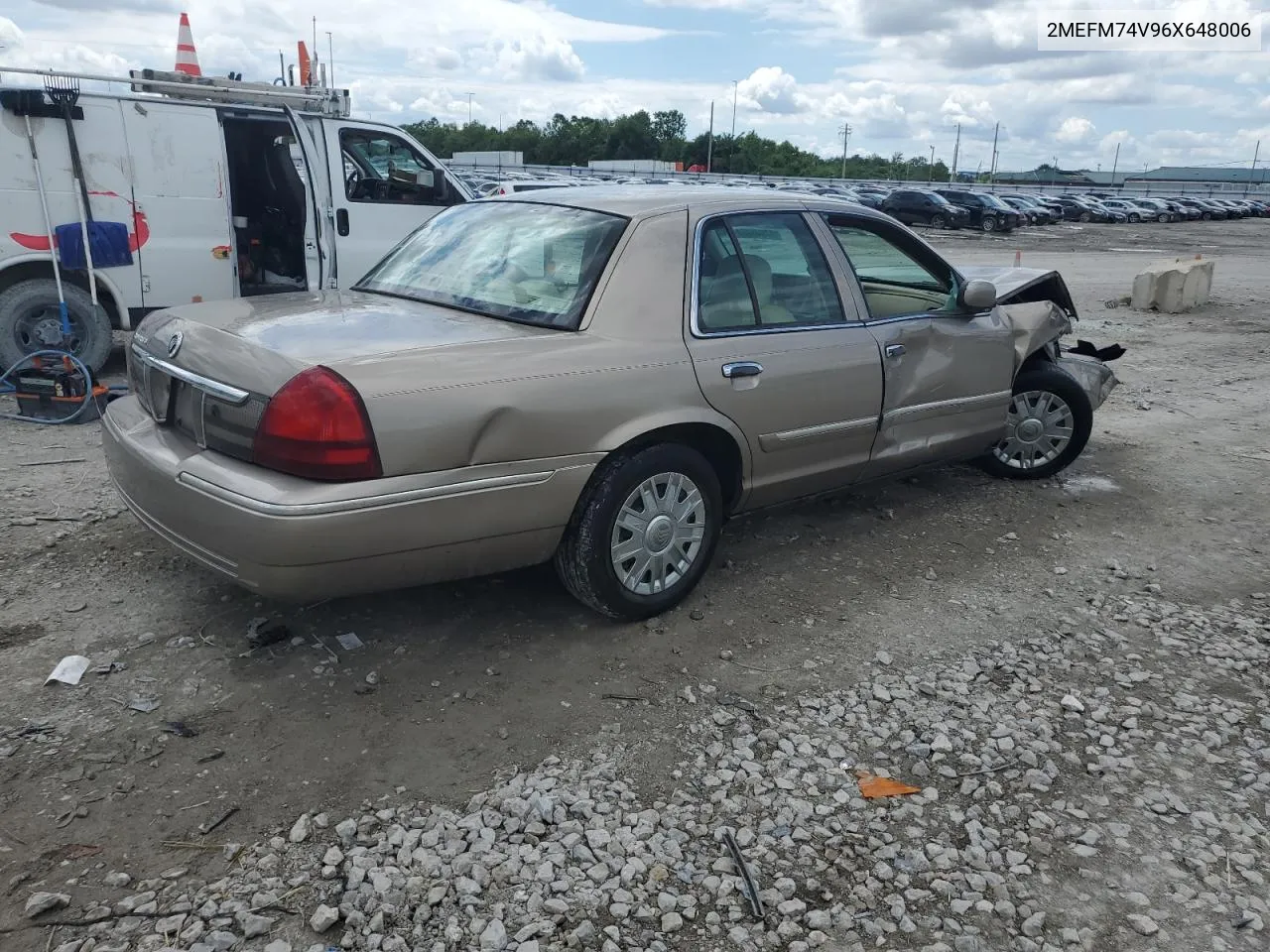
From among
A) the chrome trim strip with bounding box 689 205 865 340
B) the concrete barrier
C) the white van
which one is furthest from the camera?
the concrete barrier

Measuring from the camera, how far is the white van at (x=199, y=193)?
7137 millimetres

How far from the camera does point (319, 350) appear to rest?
10.6 feet

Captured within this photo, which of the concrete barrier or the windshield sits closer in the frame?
the windshield

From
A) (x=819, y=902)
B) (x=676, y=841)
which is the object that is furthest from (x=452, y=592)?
(x=819, y=902)

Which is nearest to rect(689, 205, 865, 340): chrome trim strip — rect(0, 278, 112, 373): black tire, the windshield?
the windshield

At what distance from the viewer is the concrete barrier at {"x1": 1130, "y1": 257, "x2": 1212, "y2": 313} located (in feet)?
46.5

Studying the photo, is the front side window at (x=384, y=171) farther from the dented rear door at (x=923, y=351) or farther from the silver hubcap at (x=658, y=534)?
the silver hubcap at (x=658, y=534)

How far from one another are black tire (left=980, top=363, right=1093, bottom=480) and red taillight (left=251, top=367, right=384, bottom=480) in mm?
3901

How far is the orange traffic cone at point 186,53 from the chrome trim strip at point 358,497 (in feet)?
19.8

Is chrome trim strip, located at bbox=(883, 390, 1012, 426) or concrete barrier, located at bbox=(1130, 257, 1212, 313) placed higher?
chrome trim strip, located at bbox=(883, 390, 1012, 426)

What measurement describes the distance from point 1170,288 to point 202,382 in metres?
14.2

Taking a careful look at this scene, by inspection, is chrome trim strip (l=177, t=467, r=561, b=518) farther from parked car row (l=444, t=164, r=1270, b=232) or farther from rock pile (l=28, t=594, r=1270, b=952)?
parked car row (l=444, t=164, r=1270, b=232)

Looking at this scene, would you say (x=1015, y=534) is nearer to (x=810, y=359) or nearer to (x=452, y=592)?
(x=810, y=359)

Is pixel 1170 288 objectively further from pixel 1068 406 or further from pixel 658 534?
pixel 658 534
